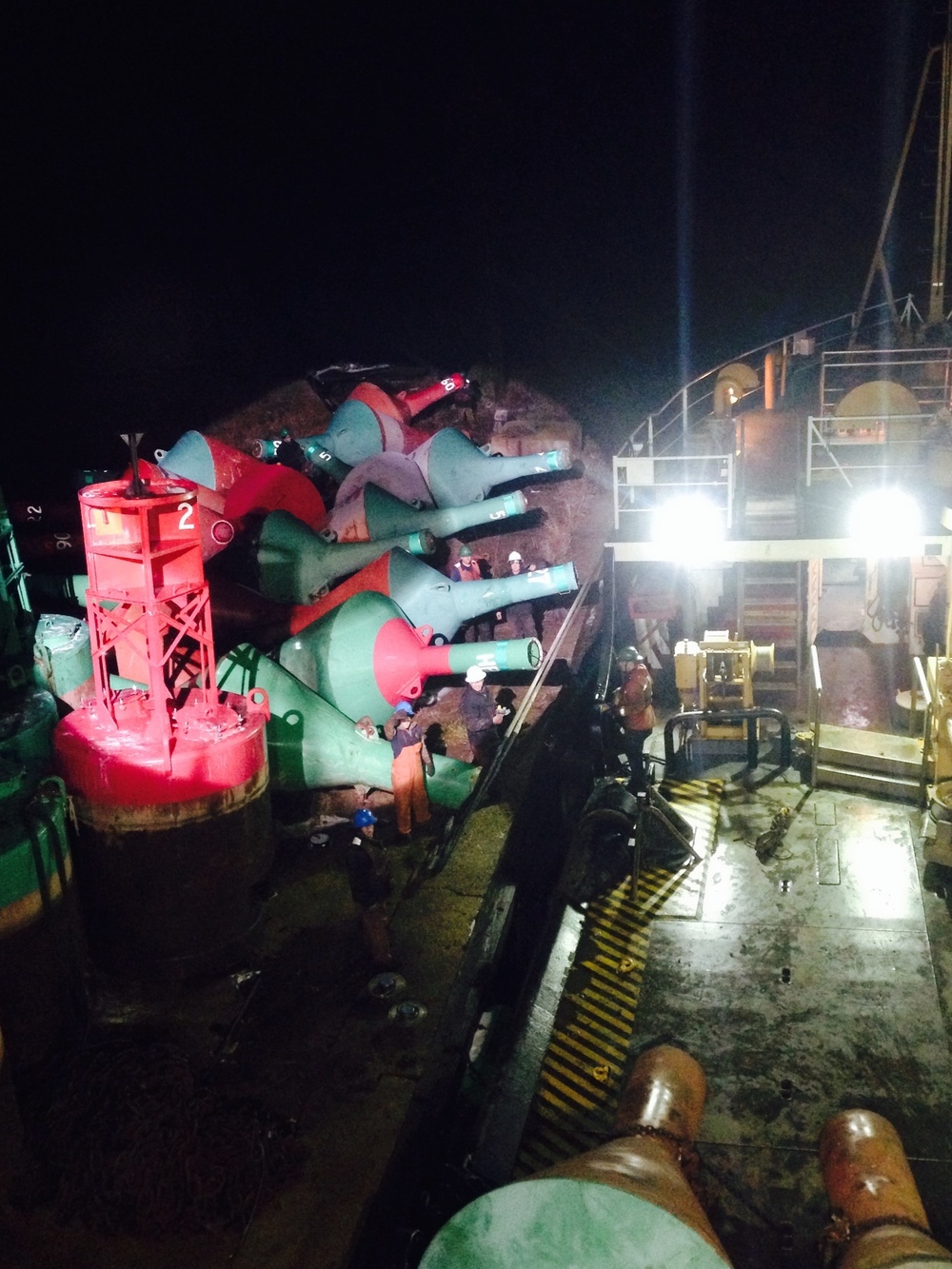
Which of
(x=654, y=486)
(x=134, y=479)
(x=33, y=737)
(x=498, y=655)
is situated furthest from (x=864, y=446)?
(x=33, y=737)

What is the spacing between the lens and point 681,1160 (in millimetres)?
4746

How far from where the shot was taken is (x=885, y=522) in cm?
1072

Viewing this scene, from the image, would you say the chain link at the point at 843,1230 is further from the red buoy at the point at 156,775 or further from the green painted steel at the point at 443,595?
the green painted steel at the point at 443,595

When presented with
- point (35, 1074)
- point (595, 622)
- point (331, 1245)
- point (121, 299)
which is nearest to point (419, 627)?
point (595, 622)

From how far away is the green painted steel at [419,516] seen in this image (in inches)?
481

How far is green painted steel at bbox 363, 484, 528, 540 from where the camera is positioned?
12211 millimetres

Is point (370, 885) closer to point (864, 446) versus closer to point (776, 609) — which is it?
point (776, 609)

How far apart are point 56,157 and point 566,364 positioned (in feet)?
32.8

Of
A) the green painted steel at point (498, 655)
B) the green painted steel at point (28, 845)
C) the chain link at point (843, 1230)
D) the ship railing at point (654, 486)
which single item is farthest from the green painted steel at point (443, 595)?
the chain link at point (843, 1230)

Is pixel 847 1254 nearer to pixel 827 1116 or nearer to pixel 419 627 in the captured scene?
pixel 827 1116

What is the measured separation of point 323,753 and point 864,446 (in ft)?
28.9

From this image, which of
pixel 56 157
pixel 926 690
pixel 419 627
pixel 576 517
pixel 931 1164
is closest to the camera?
pixel 931 1164

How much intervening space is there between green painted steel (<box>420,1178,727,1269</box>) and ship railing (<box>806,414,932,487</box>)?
400 inches

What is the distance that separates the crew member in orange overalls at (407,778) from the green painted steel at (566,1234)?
5.39m
